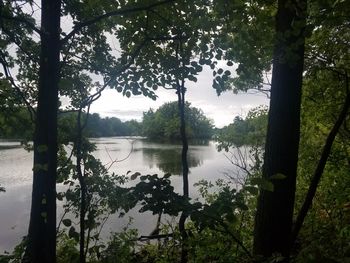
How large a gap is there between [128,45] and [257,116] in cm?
630

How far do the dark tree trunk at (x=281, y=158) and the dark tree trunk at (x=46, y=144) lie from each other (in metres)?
1.80

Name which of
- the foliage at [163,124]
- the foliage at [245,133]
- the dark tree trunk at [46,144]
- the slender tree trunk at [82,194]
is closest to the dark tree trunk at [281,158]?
the slender tree trunk at [82,194]

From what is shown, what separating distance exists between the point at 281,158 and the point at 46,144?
6.53ft

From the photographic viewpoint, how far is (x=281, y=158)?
2930mm

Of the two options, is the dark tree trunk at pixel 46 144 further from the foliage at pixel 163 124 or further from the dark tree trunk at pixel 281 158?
the foliage at pixel 163 124

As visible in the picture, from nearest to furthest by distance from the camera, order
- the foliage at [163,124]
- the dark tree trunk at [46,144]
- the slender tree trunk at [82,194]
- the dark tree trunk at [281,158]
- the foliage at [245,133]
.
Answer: the dark tree trunk at [46,144] → the slender tree trunk at [82,194] → the dark tree trunk at [281,158] → the foliage at [245,133] → the foliage at [163,124]

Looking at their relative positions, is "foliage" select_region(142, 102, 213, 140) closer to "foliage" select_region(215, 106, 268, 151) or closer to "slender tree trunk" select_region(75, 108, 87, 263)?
"foliage" select_region(215, 106, 268, 151)

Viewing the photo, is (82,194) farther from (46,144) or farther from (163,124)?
(163,124)

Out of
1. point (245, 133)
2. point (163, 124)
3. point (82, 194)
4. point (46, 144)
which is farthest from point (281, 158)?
point (163, 124)

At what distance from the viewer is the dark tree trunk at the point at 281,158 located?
2.89 metres

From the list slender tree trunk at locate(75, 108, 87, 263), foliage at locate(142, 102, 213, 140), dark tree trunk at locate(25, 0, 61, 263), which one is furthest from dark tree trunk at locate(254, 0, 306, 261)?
foliage at locate(142, 102, 213, 140)

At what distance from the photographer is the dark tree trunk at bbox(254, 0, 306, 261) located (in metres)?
2.89

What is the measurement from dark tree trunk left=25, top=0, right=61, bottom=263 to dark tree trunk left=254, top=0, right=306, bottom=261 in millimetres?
1801

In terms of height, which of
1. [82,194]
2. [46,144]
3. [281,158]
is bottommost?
[82,194]
